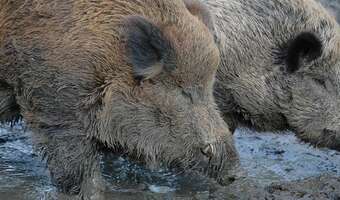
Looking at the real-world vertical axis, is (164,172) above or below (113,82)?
below

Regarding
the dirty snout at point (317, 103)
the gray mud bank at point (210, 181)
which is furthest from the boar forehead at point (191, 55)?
the dirty snout at point (317, 103)

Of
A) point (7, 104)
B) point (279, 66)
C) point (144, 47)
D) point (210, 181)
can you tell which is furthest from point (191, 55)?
point (279, 66)

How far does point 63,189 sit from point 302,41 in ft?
9.29

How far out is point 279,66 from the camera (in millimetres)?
8211

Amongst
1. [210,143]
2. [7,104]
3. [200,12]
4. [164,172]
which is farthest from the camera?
[164,172]

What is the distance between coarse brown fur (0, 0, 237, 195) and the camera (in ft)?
20.9

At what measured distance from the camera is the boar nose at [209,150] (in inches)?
254

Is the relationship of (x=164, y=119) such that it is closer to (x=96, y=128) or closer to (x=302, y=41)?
(x=96, y=128)

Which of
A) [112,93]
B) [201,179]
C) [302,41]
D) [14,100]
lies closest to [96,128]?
[112,93]

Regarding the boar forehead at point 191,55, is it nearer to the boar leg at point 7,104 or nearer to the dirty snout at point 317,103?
the boar leg at point 7,104

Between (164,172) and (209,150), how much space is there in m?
2.03

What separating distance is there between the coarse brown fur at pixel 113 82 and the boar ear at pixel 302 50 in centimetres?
172

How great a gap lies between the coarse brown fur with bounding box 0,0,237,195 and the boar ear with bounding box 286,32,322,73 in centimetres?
172

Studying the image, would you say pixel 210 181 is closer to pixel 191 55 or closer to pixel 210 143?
pixel 210 143
